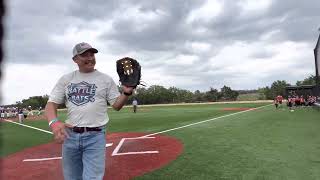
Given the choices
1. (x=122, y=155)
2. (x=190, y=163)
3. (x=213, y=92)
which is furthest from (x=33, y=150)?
(x=213, y=92)

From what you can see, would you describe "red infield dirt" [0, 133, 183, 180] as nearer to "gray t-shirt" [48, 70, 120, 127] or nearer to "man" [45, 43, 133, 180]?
"man" [45, 43, 133, 180]

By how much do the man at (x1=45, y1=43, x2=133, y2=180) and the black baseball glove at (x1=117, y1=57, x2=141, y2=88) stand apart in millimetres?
79

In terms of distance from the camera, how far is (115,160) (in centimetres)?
970

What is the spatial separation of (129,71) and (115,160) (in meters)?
5.45

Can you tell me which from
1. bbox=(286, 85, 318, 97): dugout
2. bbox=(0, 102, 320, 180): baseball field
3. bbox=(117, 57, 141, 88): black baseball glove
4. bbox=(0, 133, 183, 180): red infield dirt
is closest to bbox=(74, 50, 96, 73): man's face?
bbox=(117, 57, 141, 88): black baseball glove


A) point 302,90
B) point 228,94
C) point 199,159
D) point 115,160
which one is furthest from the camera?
point 228,94

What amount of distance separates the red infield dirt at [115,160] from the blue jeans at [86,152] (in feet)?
10.4

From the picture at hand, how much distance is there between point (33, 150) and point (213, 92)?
103m

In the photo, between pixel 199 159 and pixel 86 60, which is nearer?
pixel 86 60

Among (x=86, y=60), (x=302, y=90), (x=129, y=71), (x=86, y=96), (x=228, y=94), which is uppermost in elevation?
(x=228, y=94)

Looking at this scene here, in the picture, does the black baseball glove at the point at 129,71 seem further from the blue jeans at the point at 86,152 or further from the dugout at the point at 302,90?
the dugout at the point at 302,90

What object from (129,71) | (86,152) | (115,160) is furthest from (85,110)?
(115,160)

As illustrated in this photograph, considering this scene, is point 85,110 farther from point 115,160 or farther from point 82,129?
point 115,160

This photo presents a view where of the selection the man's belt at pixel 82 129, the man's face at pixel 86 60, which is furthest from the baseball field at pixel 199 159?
the man's face at pixel 86 60
